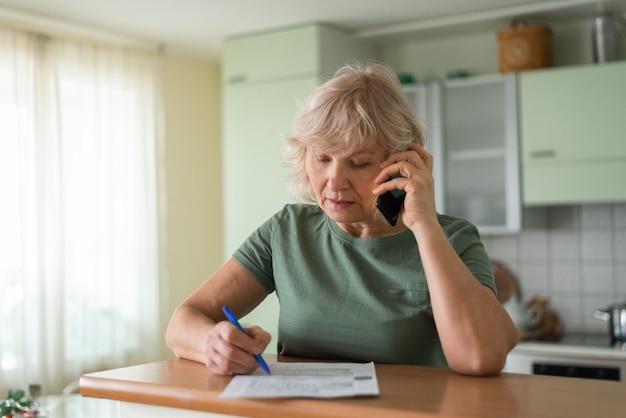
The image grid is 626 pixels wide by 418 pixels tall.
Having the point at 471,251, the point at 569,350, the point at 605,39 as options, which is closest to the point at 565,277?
the point at 569,350

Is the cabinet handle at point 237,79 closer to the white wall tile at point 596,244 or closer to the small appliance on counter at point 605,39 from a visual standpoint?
the small appliance on counter at point 605,39

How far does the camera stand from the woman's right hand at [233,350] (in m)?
1.32

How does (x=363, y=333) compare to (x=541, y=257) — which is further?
(x=541, y=257)

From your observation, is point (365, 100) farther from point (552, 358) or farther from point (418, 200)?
point (552, 358)

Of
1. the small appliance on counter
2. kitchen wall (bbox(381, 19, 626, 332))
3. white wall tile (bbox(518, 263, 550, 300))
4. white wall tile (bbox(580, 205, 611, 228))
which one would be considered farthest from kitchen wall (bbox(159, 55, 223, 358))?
the small appliance on counter

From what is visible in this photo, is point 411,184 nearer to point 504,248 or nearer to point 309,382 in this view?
point 309,382

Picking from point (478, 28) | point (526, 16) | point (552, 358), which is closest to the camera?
point (552, 358)

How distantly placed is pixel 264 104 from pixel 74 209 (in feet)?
3.71

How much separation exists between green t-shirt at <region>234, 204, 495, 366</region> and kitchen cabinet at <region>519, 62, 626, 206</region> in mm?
2344

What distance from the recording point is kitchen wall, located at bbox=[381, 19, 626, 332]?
404cm

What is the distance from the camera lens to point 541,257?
13.8 feet

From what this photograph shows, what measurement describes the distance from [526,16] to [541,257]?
121cm

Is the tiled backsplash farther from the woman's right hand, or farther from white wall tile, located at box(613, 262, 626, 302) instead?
the woman's right hand

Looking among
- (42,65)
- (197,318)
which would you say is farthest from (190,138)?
(197,318)
